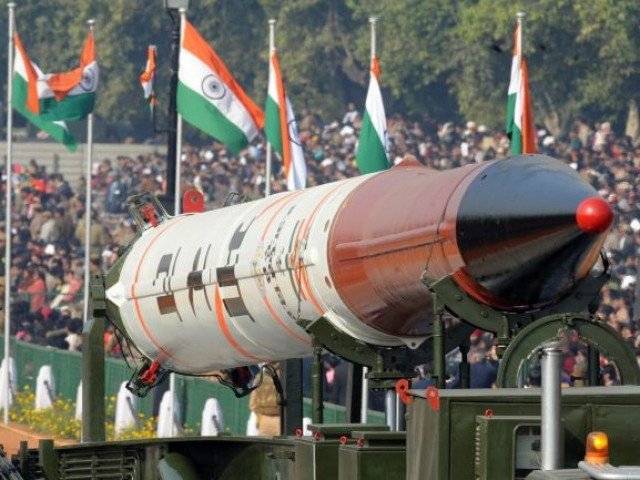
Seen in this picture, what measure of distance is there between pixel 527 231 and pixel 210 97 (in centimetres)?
1435

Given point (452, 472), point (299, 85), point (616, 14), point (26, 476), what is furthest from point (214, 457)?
point (299, 85)

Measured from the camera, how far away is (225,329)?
17.4 m

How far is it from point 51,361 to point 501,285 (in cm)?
1793

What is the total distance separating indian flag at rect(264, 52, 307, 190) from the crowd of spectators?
2.39m

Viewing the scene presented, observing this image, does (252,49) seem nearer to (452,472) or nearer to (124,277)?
(124,277)

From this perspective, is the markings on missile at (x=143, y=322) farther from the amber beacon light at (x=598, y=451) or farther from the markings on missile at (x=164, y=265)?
the amber beacon light at (x=598, y=451)

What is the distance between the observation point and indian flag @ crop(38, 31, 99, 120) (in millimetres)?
31219

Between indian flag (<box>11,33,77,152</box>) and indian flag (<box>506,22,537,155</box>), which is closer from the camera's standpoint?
indian flag (<box>506,22,537,155</box>)

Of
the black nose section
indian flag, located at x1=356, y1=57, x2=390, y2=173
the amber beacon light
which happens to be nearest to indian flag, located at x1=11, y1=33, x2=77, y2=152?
indian flag, located at x1=356, y1=57, x2=390, y2=173

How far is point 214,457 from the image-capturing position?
623 inches

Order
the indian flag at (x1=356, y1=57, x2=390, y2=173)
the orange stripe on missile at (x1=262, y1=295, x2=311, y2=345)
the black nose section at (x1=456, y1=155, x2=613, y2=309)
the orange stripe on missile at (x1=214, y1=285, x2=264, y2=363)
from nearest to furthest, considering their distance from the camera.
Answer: the black nose section at (x1=456, y1=155, x2=613, y2=309) → the orange stripe on missile at (x1=262, y1=295, x2=311, y2=345) → the orange stripe on missile at (x1=214, y1=285, x2=264, y2=363) → the indian flag at (x1=356, y1=57, x2=390, y2=173)

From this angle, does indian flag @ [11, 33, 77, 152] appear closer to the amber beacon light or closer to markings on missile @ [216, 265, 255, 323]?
markings on missile @ [216, 265, 255, 323]

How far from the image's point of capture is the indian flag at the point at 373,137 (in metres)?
26.7

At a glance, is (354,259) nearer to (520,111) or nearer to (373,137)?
(520,111)
